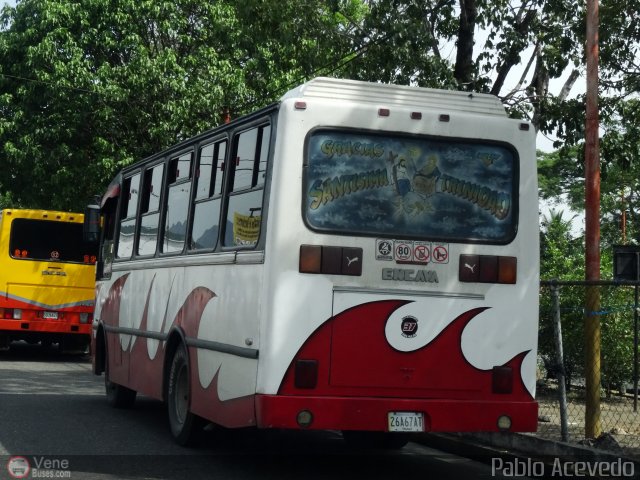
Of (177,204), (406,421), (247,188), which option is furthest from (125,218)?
(406,421)

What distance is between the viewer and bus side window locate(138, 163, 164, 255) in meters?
12.6

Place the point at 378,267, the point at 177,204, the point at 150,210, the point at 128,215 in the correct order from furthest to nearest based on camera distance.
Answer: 1. the point at 128,215
2. the point at 150,210
3. the point at 177,204
4. the point at 378,267

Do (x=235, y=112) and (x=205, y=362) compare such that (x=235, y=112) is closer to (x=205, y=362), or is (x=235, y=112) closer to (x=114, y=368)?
(x=114, y=368)

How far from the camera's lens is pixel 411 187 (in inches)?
363

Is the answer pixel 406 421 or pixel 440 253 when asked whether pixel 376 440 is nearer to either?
pixel 406 421

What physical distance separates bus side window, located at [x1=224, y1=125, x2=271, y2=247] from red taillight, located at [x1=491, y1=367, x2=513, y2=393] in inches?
84.2

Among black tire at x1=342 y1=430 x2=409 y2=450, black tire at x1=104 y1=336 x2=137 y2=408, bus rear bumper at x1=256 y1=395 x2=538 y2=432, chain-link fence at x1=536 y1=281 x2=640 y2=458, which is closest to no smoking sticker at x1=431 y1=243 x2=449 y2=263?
bus rear bumper at x1=256 y1=395 x2=538 y2=432

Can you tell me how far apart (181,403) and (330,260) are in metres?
3.06

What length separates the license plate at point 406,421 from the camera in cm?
888

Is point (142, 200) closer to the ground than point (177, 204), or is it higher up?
higher up

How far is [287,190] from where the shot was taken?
348 inches

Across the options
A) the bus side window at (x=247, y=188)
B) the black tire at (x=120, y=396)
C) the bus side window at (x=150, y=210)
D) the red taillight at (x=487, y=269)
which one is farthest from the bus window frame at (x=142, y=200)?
the red taillight at (x=487, y=269)

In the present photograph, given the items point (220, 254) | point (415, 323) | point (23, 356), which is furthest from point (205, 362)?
point (23, 356)

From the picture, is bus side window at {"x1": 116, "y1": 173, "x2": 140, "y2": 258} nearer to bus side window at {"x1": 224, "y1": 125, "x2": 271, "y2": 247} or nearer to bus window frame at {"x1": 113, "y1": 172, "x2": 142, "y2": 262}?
bus window frame at {"x1": 113, "y1": 172, "x2": 142, "y2": 262}
